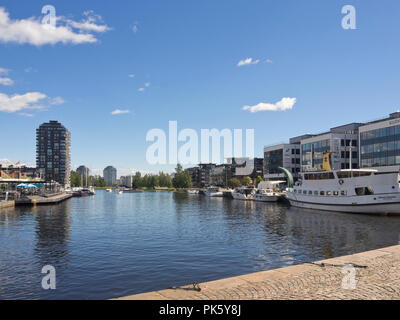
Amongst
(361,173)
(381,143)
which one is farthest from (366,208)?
(381,143)

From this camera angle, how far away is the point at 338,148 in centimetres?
10906

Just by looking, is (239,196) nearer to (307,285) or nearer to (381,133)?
(381,133)

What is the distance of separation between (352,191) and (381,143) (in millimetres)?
43195

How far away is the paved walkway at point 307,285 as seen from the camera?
1106 cm

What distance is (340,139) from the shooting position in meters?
110

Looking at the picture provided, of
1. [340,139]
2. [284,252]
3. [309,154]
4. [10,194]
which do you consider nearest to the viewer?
[284,252]

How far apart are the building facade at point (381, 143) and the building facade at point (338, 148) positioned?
267 inches

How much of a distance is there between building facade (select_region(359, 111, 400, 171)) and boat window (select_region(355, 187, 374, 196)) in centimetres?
3712

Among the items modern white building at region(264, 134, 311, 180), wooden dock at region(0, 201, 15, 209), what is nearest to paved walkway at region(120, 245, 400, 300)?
wooden dock at region(0, 201, 15, 209)

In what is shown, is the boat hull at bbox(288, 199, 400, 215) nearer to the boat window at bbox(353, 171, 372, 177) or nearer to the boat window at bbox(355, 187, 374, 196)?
the boat window at bbox(355, 187, 374, 196)

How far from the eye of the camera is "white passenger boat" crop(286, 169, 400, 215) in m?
53.2
